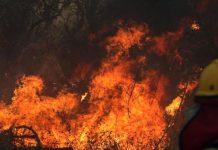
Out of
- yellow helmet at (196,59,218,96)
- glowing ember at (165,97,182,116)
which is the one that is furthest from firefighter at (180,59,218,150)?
glowing ember at (165,97,182,116)

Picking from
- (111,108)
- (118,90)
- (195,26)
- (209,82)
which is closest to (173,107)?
(118,90)

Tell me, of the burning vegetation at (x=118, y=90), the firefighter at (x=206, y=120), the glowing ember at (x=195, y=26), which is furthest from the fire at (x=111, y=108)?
the firefighter at (x=206, y=120)

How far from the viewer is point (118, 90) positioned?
16781 mm

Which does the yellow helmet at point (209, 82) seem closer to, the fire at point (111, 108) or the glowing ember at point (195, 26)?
the fire at point (111, 108)

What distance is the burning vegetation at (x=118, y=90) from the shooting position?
15508 mm

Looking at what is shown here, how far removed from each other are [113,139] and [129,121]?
1.02m

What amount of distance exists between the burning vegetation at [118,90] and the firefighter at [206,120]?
1199cm

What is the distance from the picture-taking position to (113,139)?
15.0 m

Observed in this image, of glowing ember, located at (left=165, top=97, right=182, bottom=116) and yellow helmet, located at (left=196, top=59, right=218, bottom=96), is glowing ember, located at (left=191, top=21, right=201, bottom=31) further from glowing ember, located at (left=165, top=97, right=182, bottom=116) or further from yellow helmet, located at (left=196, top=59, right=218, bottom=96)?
yellow helmet, located at (left=196, top=59, right=218, bottom=96)

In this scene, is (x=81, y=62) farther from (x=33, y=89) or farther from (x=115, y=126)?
(x=115, y=126)

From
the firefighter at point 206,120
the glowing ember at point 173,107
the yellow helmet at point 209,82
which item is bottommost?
the firefighter at point 206,120

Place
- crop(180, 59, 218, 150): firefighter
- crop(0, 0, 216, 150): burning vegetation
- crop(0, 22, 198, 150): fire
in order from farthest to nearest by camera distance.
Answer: crop(0, 0, 216, 150): burning vegetation
crop(0, 22, 198, 150): fire
crop(180, 59, 218, 150): firefighter

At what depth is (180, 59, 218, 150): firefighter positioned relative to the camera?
240 cm

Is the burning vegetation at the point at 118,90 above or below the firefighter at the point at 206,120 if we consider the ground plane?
above
